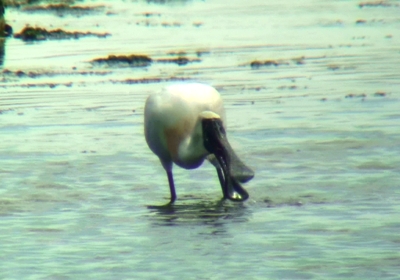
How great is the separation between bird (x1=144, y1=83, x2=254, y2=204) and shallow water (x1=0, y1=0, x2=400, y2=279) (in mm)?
254

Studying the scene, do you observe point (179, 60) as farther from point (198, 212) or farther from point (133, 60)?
point (198, 212)

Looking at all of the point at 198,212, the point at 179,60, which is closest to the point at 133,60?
the point at 179,60

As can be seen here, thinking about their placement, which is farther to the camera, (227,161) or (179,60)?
(179,60)

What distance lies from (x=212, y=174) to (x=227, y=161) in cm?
150

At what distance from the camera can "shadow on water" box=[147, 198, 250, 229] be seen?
9289mm

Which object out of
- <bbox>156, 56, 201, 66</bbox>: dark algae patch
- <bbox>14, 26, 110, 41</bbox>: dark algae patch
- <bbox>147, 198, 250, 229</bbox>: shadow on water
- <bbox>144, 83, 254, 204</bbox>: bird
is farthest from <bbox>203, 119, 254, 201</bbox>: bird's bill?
<bbox>14, 26, 110, 41</bbox>: dark algae patch

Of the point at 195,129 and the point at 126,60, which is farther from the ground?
the point at 195,129

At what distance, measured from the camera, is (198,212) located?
9.61 meters

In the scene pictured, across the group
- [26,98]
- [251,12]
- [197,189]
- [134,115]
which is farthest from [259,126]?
[251,12]

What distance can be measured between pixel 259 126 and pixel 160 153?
402 centimetres

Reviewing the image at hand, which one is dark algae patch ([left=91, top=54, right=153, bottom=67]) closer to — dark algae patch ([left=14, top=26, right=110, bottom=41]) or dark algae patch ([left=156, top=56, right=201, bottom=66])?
dark algae patch ([left=156, top=56, right=201, bottom=66])

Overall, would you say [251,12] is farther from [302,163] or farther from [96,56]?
[302,163]

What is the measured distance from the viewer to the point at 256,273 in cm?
755

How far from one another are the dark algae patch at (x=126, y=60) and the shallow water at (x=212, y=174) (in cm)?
34
